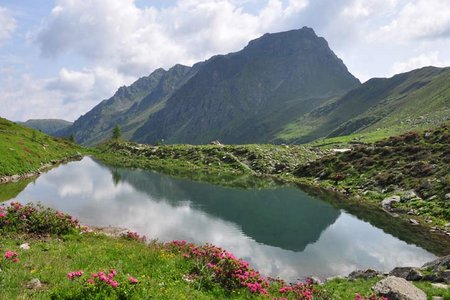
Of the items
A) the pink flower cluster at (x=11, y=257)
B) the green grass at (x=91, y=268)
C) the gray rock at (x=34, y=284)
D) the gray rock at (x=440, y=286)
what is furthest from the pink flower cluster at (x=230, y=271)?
the gray rock at (x=440, y=286)

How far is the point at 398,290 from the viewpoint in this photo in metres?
22.0

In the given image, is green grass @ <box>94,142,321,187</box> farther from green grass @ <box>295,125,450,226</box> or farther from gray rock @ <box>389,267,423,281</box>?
gray rock @ <box>389,267,423,281</box>

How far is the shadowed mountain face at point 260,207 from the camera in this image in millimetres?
48312

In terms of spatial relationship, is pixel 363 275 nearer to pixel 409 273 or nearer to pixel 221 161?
pixel 409 273

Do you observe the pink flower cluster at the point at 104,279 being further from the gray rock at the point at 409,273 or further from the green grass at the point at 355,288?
the gray rock at the point at 409,273

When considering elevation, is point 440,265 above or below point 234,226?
above

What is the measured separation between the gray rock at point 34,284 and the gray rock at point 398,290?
18.8m

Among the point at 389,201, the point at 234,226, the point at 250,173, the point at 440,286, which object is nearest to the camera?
the point at 440,286

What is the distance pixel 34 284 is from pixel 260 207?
176 ft

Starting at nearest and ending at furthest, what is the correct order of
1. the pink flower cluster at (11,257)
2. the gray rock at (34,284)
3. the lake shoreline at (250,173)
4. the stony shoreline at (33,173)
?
the gray rock at (34,284), the pink flower cluster at (11,257), the lake shoreline at (250,173), the stony shoreline at (33,173)

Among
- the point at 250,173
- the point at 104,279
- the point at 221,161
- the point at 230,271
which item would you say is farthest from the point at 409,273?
the point at 221,161

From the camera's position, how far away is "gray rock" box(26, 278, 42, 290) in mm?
15461

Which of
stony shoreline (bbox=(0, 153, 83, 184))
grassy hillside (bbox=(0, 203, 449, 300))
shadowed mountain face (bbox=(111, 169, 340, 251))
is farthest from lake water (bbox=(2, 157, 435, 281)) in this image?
grassy hillside (bbox=(0, 203, 449, 300))

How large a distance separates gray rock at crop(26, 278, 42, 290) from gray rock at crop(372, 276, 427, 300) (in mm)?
18785
